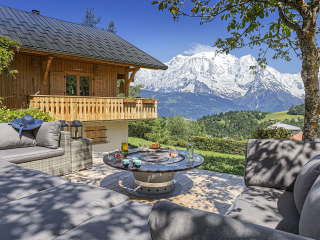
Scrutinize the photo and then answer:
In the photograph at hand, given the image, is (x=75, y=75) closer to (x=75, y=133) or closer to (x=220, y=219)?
(x=75, y=133)

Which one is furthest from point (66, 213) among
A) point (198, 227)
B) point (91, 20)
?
point (91, 20)

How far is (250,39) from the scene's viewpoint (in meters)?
6.52

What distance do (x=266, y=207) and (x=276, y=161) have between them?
32.8 inches

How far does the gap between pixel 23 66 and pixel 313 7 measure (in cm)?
958

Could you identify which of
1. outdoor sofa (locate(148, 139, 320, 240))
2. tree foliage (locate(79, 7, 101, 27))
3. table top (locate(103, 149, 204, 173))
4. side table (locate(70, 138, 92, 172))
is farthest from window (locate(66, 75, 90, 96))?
tree foliage (locate(79, 7, 101, 27))

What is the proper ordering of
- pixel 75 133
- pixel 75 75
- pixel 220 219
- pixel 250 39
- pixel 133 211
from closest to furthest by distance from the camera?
pixel 220 219, pixel 133 211, pixel 75 133, pixel 250 39, pixel 75 75

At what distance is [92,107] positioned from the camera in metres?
9.09

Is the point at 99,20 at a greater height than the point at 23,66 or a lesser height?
greater

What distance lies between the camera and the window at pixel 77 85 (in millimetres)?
10164

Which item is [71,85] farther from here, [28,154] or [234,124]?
[234,124]

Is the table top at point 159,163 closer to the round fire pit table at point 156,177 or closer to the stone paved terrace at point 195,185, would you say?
the round fire pit table at point 156,177

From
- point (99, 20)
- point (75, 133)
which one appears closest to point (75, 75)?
point (75, 133)

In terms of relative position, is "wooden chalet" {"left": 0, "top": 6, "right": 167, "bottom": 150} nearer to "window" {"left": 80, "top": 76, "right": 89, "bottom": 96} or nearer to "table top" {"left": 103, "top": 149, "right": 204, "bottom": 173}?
"window" {"left": 80, "top": 76, "right": 89, "bottom": 96}

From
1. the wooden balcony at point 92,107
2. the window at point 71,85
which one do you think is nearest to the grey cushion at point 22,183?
the wooden balcony at point 92,107
